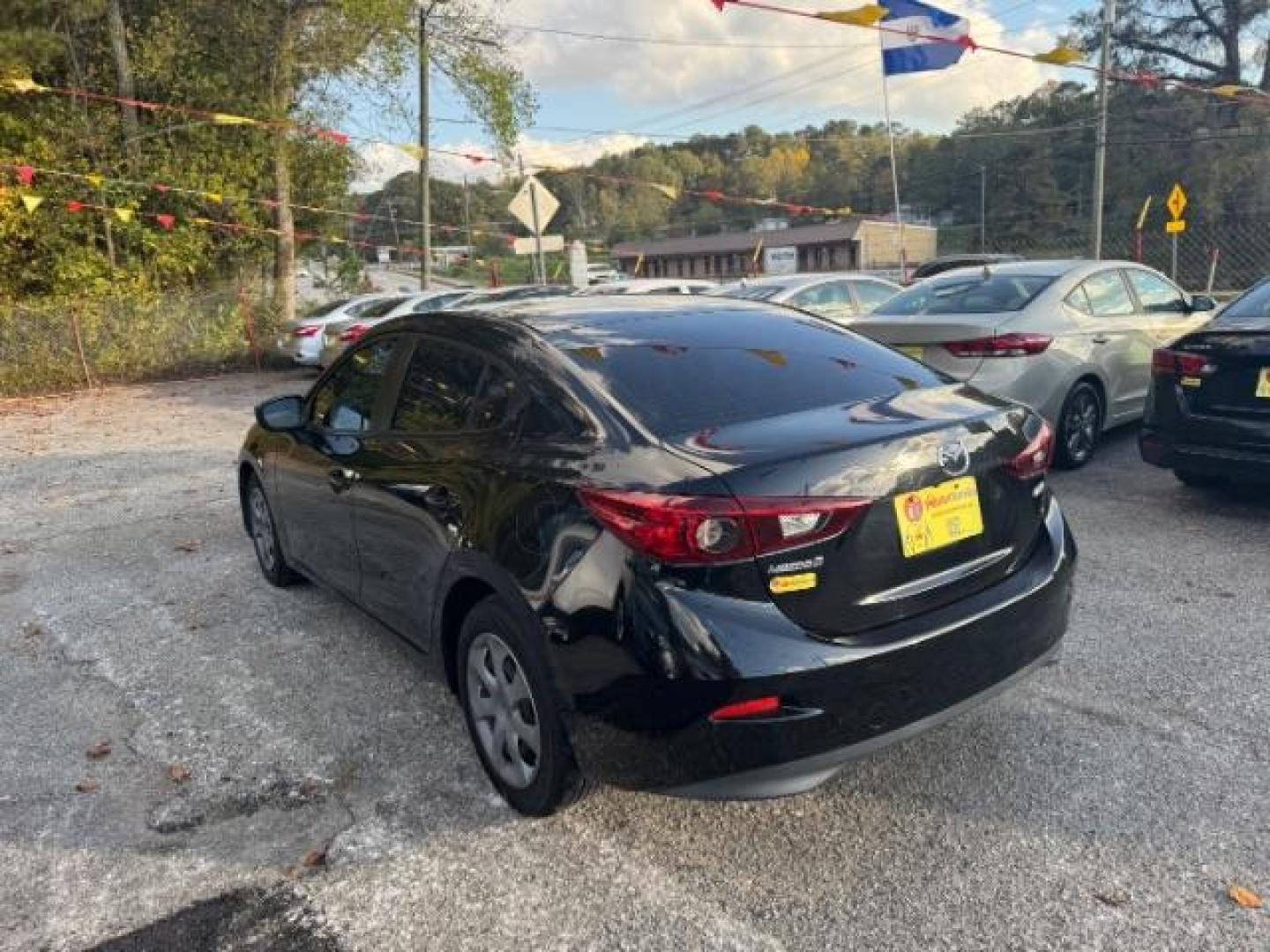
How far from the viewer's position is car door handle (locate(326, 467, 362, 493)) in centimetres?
375

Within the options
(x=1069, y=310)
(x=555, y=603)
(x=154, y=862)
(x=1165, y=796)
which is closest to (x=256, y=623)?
(x=154, y=862)

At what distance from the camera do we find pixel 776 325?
3.55 metres

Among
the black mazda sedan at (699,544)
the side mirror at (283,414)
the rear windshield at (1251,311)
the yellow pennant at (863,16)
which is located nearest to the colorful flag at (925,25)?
the yellow pennant at (863,16)

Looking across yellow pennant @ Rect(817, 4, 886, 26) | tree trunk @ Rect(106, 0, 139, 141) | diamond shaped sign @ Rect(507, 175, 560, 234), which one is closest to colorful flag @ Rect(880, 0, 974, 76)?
yellow pennant @ Rect(817, 4, 886, 26)

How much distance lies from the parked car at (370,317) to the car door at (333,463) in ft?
33.3

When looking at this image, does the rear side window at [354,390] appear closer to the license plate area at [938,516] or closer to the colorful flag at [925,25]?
the license plate area at [938,516]

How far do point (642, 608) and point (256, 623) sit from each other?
3067 millimetres

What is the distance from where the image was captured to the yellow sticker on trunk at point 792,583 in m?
2.37

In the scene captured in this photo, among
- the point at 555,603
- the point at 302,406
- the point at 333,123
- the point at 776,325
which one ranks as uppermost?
the point at 333,123

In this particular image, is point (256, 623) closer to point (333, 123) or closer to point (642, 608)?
point (642, 608)

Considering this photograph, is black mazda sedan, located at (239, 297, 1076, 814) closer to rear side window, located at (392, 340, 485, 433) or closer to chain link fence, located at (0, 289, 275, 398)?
rear side window, located at (392, 340, 485, 433)

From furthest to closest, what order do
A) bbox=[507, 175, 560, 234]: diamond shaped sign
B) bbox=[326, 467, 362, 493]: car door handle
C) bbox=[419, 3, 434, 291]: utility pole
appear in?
bbox=[419, 3, 434, 291]: utility pole → bbox=[507, 175, 560, 234]: diamond shaped sign → bbox=[326, 467, 362, 493]: car door handle

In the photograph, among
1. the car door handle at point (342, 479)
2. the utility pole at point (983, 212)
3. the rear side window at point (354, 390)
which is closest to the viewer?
the car door handle at point (342, 479)

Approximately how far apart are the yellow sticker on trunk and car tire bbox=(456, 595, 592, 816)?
0.68 metres
